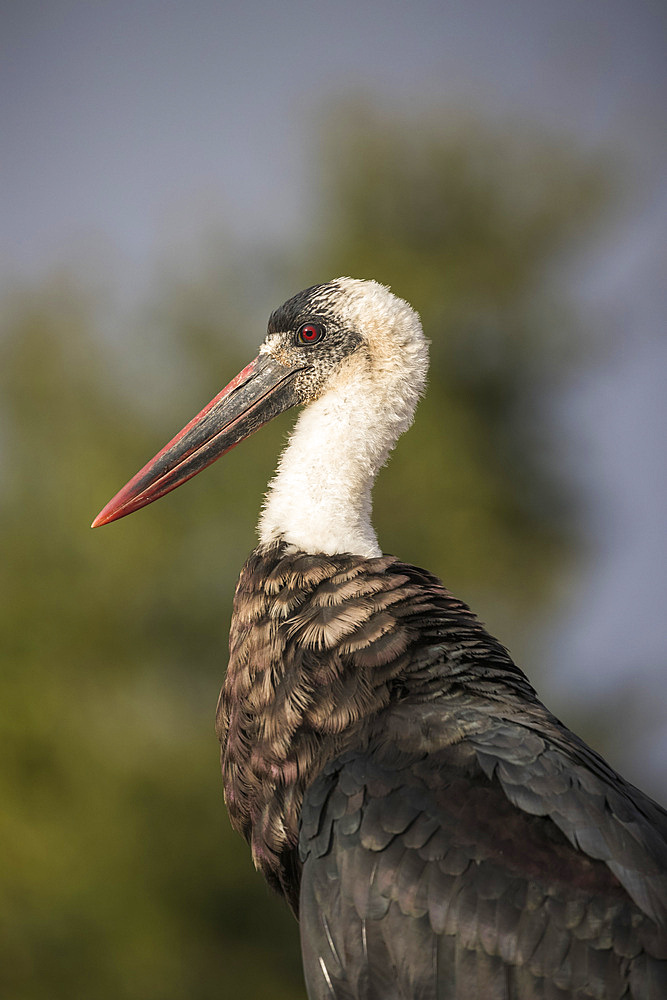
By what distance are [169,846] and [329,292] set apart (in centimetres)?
482

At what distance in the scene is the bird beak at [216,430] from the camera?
7.50 ft

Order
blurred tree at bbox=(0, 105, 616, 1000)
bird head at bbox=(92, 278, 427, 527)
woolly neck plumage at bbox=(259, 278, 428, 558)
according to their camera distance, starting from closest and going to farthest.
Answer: woolly neck plumage at bbox=(259, 278, 428, 558)
bird head at bbox=(92, 278, 427, 527)
blurred tree at bbox=(0, 105, 616, 1000)

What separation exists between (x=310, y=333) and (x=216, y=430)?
34 cm

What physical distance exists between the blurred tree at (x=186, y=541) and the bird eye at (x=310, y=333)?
4262 mm

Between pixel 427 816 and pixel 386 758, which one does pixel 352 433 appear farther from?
pixel 427 816

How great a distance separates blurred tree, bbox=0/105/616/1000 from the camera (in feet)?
19.2

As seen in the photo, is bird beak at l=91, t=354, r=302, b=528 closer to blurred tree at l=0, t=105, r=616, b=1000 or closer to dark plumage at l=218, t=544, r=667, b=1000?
dark plumage at l=218, t=544, r=667, b=1000

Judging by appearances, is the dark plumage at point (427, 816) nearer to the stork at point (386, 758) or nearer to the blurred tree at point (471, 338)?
the stork at point (386, 758)

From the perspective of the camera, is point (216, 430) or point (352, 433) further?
point (216, 430)

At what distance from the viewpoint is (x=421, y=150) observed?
825 centimetres

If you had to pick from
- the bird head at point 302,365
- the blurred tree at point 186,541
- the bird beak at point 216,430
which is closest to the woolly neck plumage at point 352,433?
the bird head at point 302,365

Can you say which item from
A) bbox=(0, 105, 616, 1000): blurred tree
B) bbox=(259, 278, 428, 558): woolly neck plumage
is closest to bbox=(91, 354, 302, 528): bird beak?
bbox=(259, 278, 428, 558): woolly neck plumage

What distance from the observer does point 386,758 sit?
1714 mm

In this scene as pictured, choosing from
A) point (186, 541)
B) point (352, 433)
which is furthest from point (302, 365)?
point (186, 541)
